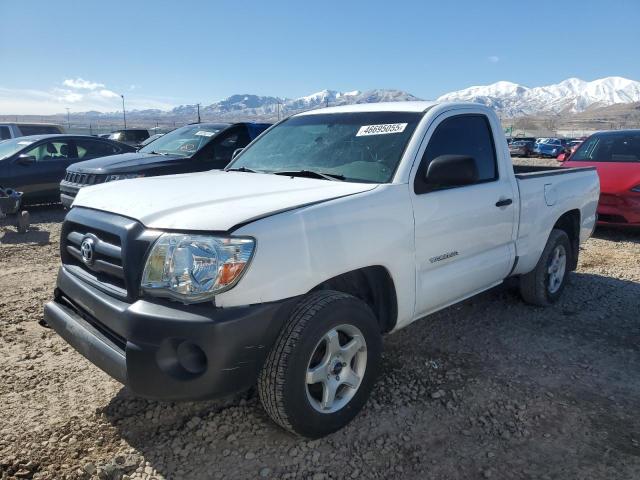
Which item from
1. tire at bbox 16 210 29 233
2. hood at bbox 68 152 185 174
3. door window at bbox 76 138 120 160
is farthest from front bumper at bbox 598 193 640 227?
door window at bbox 76 138 120 160

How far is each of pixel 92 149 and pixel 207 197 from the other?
870cm

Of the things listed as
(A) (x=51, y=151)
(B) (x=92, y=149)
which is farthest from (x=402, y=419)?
(B) (x=92, y=149)

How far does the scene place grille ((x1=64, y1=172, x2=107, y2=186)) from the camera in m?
7.27

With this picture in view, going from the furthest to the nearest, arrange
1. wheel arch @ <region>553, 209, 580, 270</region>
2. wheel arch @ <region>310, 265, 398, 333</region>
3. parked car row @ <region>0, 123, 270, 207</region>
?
parked car row @ <region>0, 123, 270, 207</region>, wheel arch @ <region>553, 209, 580, 270</region>, wheel arch @ <region>310, 265, 398, 333</region>

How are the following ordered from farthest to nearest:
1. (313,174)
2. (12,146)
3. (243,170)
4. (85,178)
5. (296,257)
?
(12,146) → (85,178) → (243,170) → (313,174) → (296,257)

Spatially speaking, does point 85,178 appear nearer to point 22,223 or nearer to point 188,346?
point 22,223

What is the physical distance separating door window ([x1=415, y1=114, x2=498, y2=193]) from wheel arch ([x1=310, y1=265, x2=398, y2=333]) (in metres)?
0.74

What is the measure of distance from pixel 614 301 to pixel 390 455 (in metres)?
3.54

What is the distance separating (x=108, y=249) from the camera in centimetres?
257

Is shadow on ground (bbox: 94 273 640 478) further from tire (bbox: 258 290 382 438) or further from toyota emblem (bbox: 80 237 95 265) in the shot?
toyota emblem (bbox: 80 237 95 265)

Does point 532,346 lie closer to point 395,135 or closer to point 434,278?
point 434,278

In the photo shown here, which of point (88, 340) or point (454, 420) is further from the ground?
point (88, 340)

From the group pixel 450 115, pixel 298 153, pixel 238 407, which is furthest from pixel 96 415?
pixel 450 115

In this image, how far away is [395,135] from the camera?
11.0 ft
